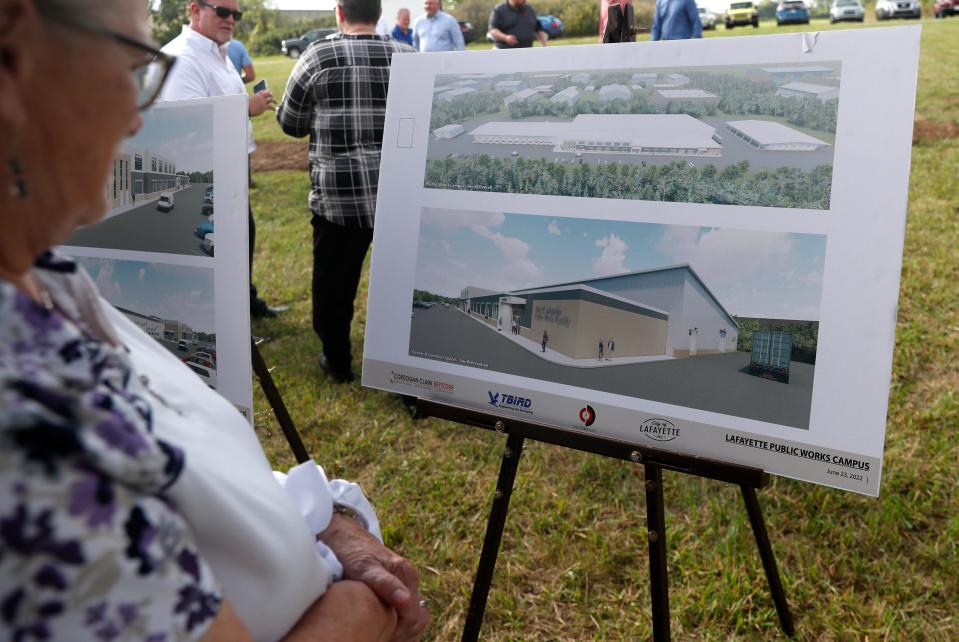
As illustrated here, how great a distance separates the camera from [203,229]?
175 cm

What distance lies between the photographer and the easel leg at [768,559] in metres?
1.79

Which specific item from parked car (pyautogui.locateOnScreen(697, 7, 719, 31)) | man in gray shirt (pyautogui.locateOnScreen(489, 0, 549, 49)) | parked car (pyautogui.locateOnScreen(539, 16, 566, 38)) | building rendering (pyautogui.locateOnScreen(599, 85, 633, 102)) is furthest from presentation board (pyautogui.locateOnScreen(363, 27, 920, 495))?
parked car (pyautogui.locateOnScreen(697, 7, 719, 31))

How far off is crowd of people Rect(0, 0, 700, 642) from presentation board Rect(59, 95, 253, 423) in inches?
30.3

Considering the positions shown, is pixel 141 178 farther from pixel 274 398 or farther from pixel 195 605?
pixel 195 605

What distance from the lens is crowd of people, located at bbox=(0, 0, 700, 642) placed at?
1.82 feet

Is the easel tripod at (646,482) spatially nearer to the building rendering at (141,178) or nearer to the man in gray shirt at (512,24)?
the building rendering at (141,178)

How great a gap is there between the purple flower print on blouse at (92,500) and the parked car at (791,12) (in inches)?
988

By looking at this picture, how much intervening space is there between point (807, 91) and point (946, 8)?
77.4ft

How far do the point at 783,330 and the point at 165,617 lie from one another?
3.93 feet

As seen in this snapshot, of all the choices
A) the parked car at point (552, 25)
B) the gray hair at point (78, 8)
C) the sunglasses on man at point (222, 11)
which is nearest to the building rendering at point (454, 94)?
the gray hair at point (78, 8)

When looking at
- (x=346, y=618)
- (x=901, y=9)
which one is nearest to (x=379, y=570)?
(x=346, y=618)

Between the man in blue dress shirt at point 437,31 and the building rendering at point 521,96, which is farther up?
the man in blue dress shirt at point 437,31

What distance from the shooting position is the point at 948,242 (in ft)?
14.3

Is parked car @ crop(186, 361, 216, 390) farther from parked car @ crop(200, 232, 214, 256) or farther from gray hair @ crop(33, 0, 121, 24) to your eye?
gray hair @ crop(33, 0, 121, 24)
